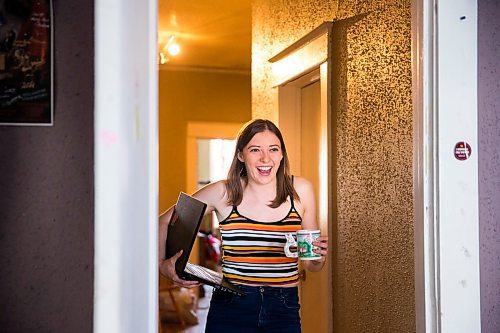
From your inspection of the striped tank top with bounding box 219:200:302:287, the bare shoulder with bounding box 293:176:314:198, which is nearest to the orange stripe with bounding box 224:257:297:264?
the striped tank top with bounding box 219:200:302:287

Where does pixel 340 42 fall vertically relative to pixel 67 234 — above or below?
above

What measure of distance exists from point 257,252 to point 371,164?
63cm

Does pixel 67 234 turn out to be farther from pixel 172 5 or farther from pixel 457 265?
pixel 172 5

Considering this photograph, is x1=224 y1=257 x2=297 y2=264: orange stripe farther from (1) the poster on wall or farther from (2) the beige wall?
(1) the poster on wall

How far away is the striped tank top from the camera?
99.3 inches

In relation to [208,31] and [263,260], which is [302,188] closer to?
[263,260]

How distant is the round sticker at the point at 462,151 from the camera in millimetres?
2004

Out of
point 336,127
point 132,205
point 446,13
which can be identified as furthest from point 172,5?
point 132,205

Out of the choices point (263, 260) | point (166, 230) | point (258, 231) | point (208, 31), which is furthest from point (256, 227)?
point (208, 31)

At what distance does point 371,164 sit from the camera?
278 cm

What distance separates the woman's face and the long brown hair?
27 millimetres

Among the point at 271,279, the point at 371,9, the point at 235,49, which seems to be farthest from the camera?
the point at 235,49

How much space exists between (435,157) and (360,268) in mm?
1010

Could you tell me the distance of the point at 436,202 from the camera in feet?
6.56
